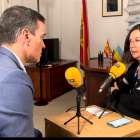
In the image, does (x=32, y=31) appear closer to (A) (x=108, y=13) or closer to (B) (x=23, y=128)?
(B) (x=23, y=128)

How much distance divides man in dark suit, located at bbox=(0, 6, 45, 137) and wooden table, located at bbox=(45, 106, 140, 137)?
1.08ft

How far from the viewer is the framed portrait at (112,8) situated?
13.2 feet

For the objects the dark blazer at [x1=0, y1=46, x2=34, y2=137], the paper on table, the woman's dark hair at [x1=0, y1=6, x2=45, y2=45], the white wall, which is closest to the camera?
the dark blazer at [x1=0, y1=46, x2=34, y2=137]

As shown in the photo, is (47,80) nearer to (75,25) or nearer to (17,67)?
(75,25)

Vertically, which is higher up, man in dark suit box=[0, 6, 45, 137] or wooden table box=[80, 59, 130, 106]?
man in dark suit box=[0, 6, 45, 137]

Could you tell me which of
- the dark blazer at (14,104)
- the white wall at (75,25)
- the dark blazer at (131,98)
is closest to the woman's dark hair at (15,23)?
the dark blazer at (14,104)

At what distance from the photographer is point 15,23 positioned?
41.1 inches

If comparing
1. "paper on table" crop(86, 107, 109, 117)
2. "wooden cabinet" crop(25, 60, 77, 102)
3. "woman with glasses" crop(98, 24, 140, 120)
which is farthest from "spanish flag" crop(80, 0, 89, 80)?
"paper on table" crop(86, 107, 109, 117)

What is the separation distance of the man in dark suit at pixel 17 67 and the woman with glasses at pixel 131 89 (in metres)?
0.85

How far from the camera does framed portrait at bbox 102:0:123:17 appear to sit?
404cm

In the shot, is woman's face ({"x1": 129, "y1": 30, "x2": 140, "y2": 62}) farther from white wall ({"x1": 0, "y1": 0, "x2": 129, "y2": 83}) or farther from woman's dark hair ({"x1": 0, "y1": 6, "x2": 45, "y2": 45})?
white wall ({"x1": 0, "y1": 0, "x2": 129, "y2": 83})

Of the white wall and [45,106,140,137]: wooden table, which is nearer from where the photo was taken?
[45,106,140,137]: wooden table

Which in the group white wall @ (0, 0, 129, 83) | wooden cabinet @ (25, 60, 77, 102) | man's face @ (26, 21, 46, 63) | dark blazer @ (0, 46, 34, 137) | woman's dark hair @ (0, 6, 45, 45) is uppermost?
white wall @ (0, 0, 129, 83)

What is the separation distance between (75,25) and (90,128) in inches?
153
